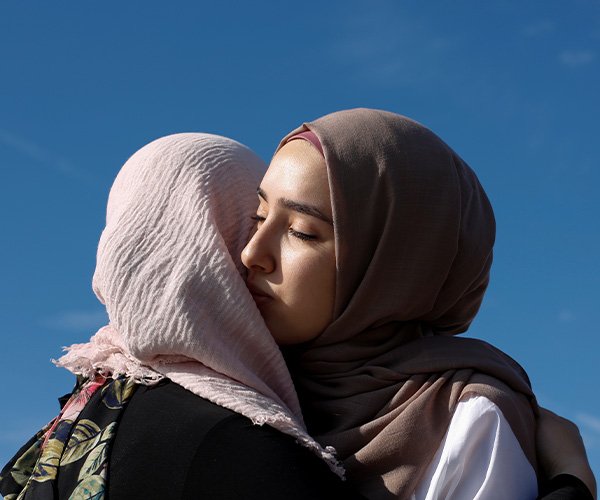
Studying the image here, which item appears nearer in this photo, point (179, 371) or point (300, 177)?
point (179, 371)

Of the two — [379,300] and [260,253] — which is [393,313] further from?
[260,253]

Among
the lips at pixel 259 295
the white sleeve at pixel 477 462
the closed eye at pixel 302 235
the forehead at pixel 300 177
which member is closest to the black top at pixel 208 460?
the white sleeve at pixel 477 462

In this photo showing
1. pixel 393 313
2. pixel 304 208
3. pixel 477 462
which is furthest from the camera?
pixel 393 313

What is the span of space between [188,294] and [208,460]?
0.49m

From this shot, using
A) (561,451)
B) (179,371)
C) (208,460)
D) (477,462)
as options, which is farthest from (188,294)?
(561,451)

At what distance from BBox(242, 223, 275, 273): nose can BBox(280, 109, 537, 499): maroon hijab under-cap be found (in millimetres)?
210

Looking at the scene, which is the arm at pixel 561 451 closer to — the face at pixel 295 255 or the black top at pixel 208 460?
the black top at pixel 208 460

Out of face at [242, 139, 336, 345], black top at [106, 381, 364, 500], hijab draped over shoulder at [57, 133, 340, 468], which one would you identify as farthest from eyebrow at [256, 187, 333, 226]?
black top at [106, 381, 364, 500]

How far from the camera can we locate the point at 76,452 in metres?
2.43

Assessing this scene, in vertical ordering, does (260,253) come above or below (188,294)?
above

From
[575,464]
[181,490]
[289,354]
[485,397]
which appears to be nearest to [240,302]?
[289,354]

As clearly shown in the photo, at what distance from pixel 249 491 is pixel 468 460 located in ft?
2.08

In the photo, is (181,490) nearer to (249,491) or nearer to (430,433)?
(249,491)

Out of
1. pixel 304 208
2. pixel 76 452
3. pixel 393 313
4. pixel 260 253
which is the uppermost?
pixel 304 208
